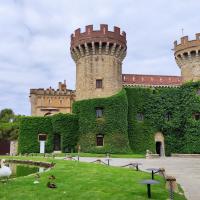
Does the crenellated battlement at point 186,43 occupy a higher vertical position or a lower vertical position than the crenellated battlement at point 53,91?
higher

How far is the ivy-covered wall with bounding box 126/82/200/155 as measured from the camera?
39219 mm

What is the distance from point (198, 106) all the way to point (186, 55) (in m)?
7.92

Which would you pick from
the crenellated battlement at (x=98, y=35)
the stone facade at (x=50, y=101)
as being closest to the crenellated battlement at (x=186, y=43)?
the crenellated battlement at (x=98, y=35)

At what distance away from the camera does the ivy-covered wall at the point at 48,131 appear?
37438mm

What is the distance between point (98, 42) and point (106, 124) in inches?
385

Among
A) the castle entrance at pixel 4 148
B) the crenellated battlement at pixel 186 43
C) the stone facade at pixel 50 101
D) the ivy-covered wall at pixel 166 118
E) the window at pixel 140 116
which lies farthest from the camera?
the stone facade at pixel 50 101

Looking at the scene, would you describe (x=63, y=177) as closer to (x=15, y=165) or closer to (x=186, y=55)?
(x=15, y=165)

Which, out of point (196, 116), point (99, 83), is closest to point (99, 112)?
point (99, 83)

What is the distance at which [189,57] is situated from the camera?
4338 cm

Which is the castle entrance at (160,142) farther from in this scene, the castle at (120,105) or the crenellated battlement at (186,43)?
the crenellated battlement at (186,43)

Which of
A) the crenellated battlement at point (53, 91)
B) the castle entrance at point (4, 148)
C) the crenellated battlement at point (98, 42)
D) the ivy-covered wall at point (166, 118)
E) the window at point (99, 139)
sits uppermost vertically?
the crenellated battlement at point (98, 42)

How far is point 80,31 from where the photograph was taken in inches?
1570

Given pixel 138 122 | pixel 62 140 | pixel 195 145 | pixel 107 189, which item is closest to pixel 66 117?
pixel 62 140

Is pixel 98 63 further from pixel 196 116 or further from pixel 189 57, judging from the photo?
pixel 196 116
